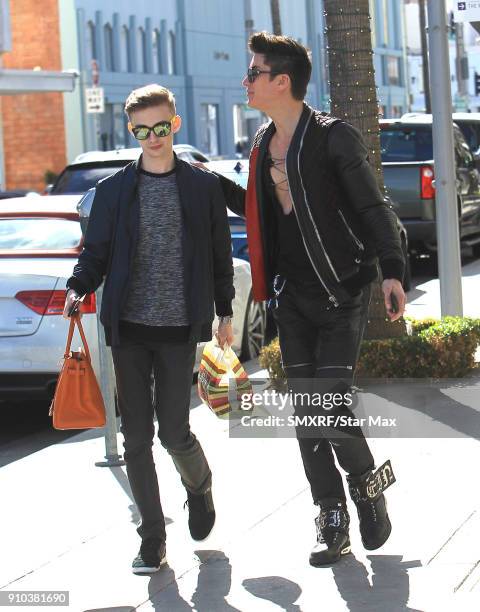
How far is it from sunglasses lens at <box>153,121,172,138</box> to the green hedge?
11.8 feet

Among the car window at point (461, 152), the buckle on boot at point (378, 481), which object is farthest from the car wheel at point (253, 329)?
the car window at point (461, 152)

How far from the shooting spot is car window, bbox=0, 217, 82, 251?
9.04 m

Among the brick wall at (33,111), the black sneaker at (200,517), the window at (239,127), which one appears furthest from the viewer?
the window at (239,127)

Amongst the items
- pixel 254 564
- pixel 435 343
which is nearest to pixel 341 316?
pixel 254 564

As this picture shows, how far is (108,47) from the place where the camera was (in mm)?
49625

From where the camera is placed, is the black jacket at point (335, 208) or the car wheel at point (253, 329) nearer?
the black jacket at point (335, 208)

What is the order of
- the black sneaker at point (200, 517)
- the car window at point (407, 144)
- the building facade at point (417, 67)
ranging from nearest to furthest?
1. the black sneaker at point (200, 517)
2. the car window at point (407, 144)
3. the building facade at point (417, 67)

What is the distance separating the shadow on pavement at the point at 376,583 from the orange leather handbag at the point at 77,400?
1.07 meters

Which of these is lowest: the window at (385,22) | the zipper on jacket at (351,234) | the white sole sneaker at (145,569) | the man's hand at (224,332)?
the white sole sneaker at (145,569)

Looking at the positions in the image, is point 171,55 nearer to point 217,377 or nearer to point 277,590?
point 217,377

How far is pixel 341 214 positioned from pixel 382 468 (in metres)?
0.99

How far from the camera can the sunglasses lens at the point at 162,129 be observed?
16.4ft

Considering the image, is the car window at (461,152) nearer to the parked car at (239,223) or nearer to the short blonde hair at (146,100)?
the parked car at (239,223)

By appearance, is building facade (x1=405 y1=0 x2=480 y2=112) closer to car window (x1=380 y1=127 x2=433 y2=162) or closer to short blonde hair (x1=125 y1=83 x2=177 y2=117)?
car window (x1=380 y1=127 x2=433 y2=162)
